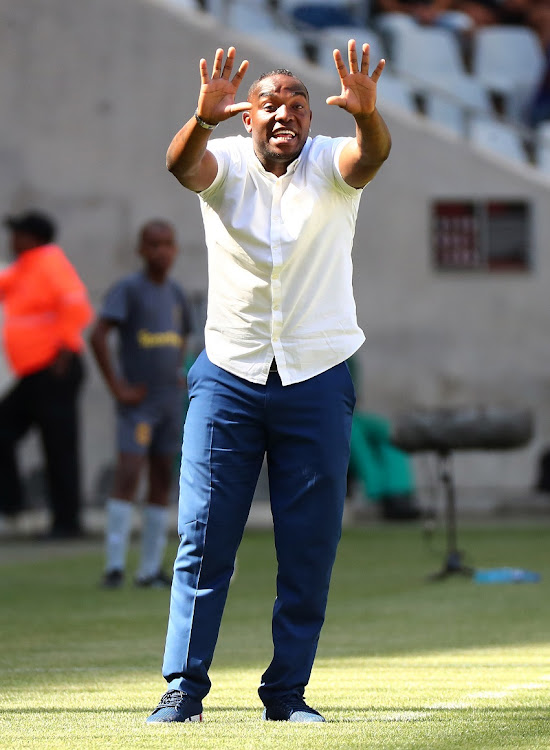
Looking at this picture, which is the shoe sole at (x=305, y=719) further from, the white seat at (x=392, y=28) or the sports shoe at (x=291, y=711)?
the white seat at (x=392, y=28)

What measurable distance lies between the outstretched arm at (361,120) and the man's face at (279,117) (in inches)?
6.3

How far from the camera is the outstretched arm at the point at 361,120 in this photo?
509 cm

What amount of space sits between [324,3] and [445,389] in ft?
16.6

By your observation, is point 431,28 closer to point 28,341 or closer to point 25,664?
point 28,341

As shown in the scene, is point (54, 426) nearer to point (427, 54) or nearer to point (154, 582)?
point (154, 582)

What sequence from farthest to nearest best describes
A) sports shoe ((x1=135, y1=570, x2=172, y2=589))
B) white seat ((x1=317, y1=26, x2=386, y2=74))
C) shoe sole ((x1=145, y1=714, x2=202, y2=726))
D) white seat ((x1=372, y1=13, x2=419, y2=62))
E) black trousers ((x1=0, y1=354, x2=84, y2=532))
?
white seat ((x1=372, y1=13, x2=419, y2=62)) → white seat ((x1=317, y1=26, x2=386, y2=74)) → black trousers ((x1=0, y1=354, x2=84, y2=532)) → sports shoe ((x1=135, y1=570, x2=172, y2=589)) → shoe sole ((x1=145, y1=714, x2=202, y2=726))

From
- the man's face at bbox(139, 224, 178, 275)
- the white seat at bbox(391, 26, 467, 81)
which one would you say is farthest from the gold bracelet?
the white seat at bbox(391, 26, 467, 81)

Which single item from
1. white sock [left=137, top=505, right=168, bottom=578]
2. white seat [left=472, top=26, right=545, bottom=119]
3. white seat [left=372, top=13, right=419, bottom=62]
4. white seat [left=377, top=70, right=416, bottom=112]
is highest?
white seat [left=372, top=13, right=419, bottom=62]

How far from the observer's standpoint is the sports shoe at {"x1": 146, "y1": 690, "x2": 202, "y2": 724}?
17.1 ft

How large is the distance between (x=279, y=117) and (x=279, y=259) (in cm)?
43

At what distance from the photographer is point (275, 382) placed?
537cm

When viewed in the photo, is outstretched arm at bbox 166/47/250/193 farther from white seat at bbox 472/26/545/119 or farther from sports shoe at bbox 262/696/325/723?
white seat at bbox 472/26/545/119

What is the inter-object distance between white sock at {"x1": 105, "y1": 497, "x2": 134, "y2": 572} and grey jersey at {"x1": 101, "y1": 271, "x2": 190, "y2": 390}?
0.83 meters

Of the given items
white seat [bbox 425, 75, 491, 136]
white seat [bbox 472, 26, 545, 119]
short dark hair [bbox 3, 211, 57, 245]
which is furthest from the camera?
white seat [bbox 472, 26, 545, 119]
